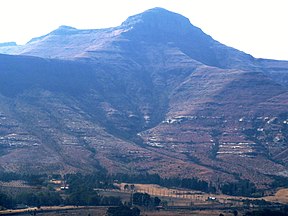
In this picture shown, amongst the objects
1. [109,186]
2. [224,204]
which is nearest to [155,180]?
[109,186]

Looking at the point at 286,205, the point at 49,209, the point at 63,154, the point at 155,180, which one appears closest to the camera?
the point at 49,209

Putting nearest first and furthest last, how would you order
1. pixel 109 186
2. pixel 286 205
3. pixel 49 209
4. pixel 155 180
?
pixel 49 209 → pixel 286 205 → pixel 109 186 → pixel 155 180

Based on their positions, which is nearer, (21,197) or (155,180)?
(21,197)

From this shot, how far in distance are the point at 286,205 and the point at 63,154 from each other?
277ft

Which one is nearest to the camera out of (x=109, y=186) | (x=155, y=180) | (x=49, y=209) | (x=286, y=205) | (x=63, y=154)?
(x=49, y=209)

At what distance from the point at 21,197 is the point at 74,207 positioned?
1300 centimetres

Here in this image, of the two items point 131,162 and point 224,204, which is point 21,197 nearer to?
point 224,204

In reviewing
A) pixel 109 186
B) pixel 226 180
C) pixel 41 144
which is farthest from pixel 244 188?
pixel 41 144

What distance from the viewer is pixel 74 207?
124 metres

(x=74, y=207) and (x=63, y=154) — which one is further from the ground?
(x=63, y=154)

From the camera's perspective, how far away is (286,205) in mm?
137875

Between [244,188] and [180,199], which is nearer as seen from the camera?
[180,199]

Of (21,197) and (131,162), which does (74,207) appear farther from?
(131,162)

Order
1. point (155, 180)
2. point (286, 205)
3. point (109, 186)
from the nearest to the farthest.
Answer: point (286, 205)
point (109, 186)
point (155, 180)
